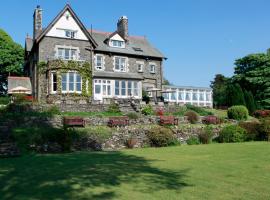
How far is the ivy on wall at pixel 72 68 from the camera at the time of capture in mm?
37438

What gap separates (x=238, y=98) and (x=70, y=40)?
2247 cm

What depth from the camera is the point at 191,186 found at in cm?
1034

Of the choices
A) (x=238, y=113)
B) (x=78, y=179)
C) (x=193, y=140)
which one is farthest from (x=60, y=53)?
(x=78, y=179)

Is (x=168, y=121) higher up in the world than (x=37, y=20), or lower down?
lower down

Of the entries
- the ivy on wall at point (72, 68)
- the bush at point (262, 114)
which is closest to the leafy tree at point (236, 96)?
the bush at point (262, 114)

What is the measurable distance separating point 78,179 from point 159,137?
13.4m

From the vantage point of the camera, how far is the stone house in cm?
3784

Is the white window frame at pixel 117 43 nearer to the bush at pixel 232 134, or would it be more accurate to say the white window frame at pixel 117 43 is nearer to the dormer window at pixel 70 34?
the dormer window at pixel 70 34

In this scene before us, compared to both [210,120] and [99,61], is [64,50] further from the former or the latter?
[210,120]

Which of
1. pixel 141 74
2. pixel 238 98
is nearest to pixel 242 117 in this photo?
pixel 238 98

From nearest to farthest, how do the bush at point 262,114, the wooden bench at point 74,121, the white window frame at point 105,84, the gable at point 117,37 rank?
the wooden bench at point 74,121
the bush at point 262,114
the white window frame at point 105,84
the gable at point 117,37

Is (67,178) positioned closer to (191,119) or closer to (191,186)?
(191,186)

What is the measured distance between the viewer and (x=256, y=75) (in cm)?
5728

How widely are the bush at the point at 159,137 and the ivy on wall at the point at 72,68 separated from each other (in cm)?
1585
